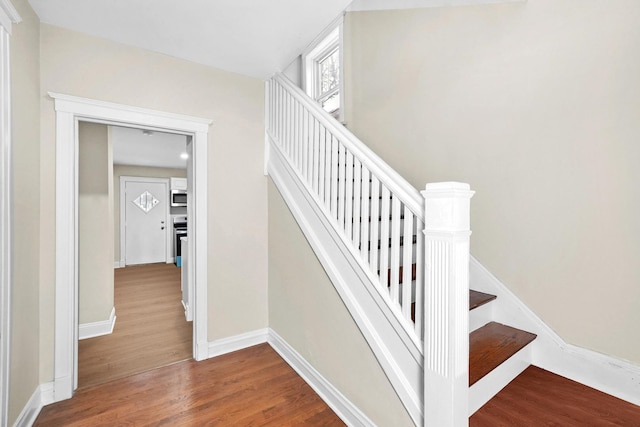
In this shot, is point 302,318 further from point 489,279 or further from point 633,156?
point 633,156

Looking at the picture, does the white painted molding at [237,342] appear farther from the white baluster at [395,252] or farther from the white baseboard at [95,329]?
the white baluster at [395,252]

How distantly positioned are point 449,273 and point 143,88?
249 cm

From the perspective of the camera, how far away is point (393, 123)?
2.69 meters

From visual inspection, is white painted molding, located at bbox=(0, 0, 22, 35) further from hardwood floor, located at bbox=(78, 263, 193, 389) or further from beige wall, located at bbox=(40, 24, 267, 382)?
hardwood floor, located at bbox=(78, 263, 193, 389)

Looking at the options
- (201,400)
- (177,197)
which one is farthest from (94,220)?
(177,197)

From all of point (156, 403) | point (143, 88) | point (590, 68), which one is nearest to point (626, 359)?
point (590, 68)

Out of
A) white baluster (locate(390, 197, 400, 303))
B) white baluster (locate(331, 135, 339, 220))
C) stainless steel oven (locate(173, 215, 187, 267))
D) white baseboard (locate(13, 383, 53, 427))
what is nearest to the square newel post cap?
→ white baluster (locate(390, 197, 400, 303))

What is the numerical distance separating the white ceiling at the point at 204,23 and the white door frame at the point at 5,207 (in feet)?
1.54

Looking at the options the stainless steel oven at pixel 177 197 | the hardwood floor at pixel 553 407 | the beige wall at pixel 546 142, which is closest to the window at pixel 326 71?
the beige wall at pixel 546 142

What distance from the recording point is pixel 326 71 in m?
3.86

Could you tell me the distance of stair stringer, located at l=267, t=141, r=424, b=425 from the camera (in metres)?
1.34

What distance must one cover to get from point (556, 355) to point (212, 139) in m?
2.92

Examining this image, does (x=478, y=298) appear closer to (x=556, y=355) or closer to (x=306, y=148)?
(x=556, y=355)

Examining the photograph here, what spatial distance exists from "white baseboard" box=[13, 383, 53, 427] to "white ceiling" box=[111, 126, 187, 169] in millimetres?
2941
